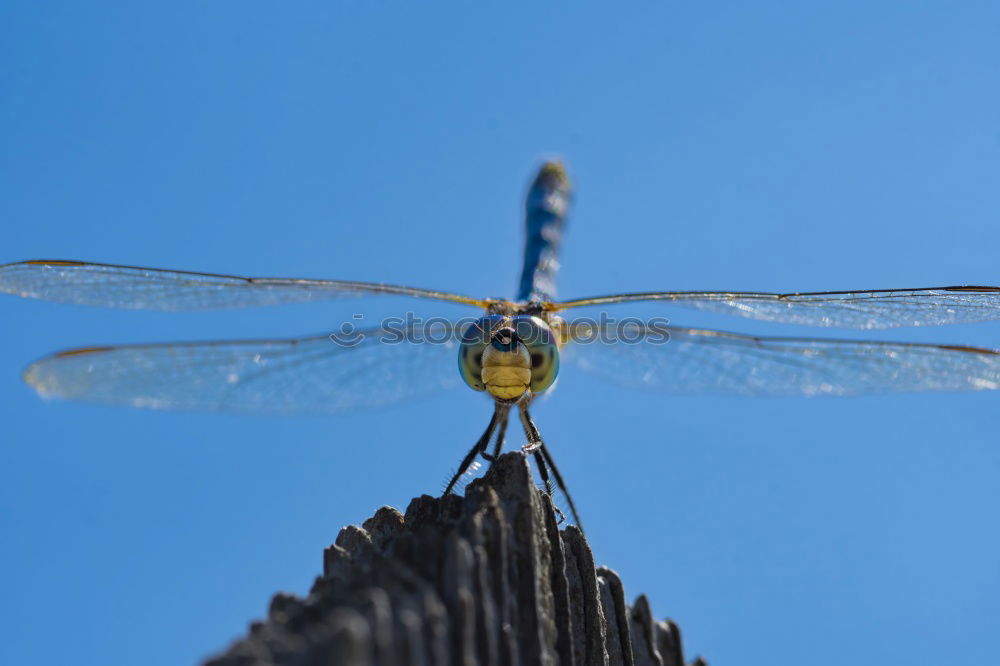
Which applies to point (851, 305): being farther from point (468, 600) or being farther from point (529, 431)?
point (468, 600)

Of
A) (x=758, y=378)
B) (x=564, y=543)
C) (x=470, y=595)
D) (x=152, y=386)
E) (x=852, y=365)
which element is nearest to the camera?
(x=470, y=595)

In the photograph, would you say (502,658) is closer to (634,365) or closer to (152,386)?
(152,386)

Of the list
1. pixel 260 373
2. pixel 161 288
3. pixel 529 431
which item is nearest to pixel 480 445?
pixel 529 431

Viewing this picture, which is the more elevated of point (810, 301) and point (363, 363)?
point (810, 301)

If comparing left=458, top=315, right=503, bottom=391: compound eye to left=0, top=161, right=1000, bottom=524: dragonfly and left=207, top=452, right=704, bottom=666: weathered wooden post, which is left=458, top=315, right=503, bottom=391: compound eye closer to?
left=0, top=161, right=1000, bottom=524: dragonfly

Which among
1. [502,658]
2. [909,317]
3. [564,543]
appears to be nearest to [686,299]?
[909,317]
